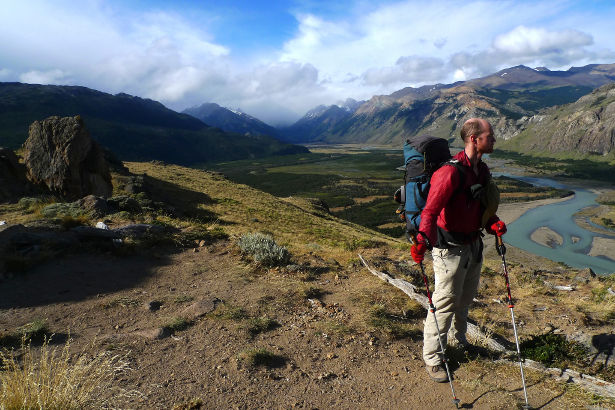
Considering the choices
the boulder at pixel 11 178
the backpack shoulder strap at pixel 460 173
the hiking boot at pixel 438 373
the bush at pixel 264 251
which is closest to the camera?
the backpack shoulder strap at pixel 460 173

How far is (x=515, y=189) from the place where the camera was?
123750 millimetres

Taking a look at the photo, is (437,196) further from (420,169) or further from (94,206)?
(94,206)

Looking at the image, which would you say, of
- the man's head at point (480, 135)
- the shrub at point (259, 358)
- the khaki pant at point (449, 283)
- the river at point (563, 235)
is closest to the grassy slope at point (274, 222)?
the shrub at point (259, 358)

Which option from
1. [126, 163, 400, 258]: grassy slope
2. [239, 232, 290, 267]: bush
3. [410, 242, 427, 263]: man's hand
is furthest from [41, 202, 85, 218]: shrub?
[410, 242, 427, 263]: man's hand

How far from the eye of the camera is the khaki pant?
194 inches

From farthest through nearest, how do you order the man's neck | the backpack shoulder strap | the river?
the river → the man's neck → the backpack shoulder strap

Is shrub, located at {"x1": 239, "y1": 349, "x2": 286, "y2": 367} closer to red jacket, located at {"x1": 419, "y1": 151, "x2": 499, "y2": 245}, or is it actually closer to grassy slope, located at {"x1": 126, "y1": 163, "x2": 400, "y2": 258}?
red jacket, located at {"x1": 419, "y1": 151, "x2": 499, "y2": 245}

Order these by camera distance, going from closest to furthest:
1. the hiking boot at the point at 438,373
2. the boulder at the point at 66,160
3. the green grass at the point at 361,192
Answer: the hiking boot at the point at 438,373
the boulder at the point at 66,160
the green grass at the point at 361,192

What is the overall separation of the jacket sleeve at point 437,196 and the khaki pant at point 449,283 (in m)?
0.64

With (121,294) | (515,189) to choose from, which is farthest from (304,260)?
(515,189)

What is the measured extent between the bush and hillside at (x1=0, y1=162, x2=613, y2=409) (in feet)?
0.96

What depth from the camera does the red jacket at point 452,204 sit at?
4.47 meters

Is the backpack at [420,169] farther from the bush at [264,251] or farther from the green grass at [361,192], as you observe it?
the green grass at [361,192]

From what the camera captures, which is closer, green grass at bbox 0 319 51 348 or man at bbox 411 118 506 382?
man at bbox 411 118 506 382
